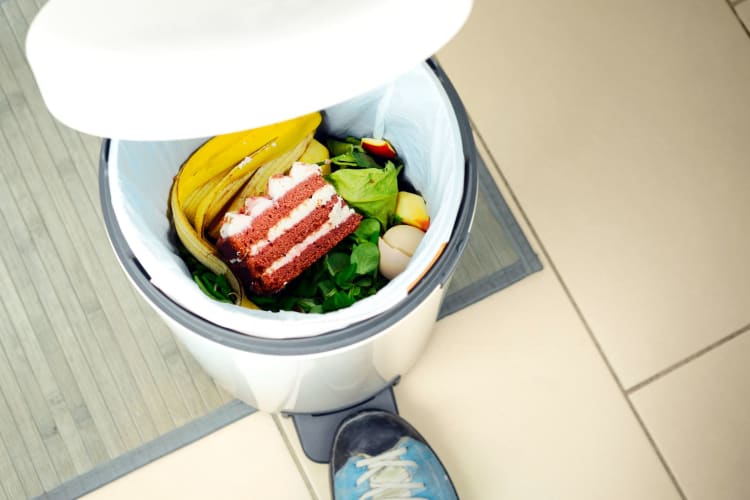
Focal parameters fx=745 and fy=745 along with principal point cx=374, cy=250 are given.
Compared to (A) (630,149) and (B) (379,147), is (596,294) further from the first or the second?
(B) (379,147)

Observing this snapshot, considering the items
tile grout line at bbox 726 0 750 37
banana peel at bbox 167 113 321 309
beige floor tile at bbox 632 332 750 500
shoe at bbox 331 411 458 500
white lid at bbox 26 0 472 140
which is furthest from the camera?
tile grout line at bbox 726 0 750 37

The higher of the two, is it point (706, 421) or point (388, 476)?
point (388, 476)

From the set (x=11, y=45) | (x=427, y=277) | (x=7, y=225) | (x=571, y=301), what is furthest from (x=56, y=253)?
(x=571, y=301)

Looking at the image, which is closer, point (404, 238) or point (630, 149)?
point (404, 238)

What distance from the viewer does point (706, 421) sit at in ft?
3.52

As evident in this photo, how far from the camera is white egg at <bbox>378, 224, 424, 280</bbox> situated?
0.80 metres

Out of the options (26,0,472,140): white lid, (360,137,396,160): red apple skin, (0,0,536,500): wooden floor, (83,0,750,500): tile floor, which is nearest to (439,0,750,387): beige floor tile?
(83,0,750,500): tile floor

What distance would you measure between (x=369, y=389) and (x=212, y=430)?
0.24 meters

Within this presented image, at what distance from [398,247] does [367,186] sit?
3.0 inches

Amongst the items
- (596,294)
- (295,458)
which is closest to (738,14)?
(596,294)

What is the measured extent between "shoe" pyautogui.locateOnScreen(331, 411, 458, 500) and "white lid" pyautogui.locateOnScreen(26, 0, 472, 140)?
604 mm

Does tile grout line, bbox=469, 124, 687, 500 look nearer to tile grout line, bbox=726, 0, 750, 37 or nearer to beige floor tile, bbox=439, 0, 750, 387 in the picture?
beige floor tile, bbox=439, 0, 750, 387

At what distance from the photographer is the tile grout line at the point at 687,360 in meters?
1.08

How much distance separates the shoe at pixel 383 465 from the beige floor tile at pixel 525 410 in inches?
2.8
